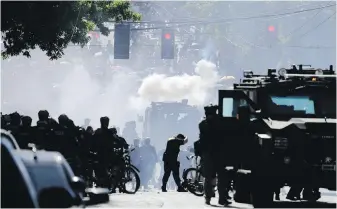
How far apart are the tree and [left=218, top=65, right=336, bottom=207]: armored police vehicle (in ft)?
17.4

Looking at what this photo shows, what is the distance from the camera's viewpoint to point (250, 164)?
15180 mm

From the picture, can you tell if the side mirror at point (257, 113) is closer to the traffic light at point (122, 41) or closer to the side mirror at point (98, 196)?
the side mirror at point (98, 196)

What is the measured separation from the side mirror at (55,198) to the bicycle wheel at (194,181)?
45.7 ft

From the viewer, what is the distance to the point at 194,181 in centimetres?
2138

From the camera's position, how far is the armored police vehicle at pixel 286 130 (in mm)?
14766

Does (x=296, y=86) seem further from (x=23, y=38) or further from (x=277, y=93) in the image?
(x=23, y=38)

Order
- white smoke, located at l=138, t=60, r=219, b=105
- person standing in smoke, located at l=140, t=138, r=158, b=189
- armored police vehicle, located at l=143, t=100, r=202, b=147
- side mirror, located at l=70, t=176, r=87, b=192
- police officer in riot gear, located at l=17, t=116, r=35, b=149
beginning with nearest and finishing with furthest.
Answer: side mirror, located at l=70, t=176, r=87, b=192 → police officer in riot gear, located at l=17, t=116, r=35, b=149 → person standing in smoke, located at l=140, t=138, r=158, b=189 → armored police vehicle, located at l=143, t=100, r=202, b=147 → white smoke, located at l=138, t=60, r=219, b=105

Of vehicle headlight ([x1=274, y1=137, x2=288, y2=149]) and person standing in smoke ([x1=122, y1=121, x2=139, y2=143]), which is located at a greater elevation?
vehicle headlight ([x1=274, y1=137, x2=288, y2=149])

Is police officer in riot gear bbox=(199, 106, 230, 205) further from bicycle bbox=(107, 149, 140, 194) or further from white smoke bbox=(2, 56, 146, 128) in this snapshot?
white smoke bbox=(2, 56, 146, 128)

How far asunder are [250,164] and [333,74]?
2888 mm

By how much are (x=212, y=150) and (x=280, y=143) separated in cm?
189

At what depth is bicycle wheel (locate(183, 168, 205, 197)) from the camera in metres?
20.9

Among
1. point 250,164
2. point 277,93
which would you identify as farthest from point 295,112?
point 250,164

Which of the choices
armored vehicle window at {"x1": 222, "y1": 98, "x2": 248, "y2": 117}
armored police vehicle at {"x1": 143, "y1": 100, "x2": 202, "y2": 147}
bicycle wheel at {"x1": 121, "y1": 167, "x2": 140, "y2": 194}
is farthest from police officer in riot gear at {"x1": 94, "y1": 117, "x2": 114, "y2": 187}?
armored police vehicle at {"x1": 143, "y1": 100, "x2": 202, "y2": 147}
